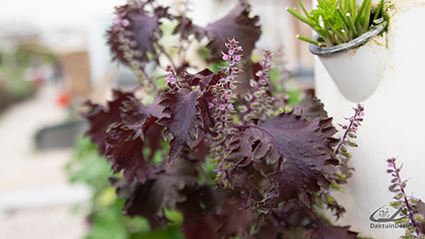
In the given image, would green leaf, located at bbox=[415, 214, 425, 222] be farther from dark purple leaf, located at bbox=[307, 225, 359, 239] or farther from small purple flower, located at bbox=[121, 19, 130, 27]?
small purple flower, located at bbox=[121, 19, 130, 27]

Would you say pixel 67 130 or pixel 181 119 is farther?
pixel 67 130

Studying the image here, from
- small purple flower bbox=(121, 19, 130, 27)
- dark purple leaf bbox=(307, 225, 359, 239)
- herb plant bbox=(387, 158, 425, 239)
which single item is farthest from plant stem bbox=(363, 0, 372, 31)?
small purple flower bbox=(121, 19, 130, 27)

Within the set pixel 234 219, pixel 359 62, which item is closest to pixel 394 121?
pixel 359 62

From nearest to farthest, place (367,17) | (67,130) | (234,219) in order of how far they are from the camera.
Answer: (367,17), (234,219), (67,130)

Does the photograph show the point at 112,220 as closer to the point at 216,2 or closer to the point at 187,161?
the point at 187,161

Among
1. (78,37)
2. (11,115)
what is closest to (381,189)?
(11,115)

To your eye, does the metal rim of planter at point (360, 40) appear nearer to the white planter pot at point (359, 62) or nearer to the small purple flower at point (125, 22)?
the white planter pot at point (359, 62)

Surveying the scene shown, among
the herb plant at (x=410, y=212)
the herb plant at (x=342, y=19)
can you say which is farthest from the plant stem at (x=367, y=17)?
the herb plant at (x=410, y=212)

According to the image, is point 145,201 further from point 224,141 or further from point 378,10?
point 378,10
